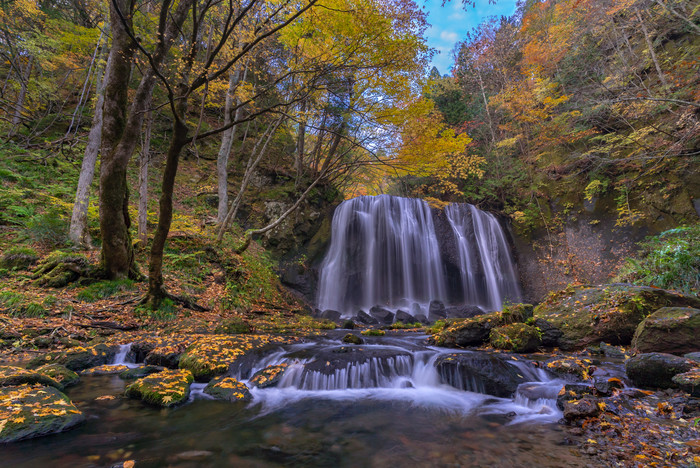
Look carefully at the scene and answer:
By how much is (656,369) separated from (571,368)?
936 mm

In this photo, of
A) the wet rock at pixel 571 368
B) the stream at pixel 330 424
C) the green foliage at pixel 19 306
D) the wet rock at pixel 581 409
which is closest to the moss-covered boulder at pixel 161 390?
the stream at pixel 330 424

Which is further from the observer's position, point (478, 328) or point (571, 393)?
point (478, 328)

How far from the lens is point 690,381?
10.4ft

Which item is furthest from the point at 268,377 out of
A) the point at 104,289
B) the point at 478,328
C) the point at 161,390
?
the point at 104,289

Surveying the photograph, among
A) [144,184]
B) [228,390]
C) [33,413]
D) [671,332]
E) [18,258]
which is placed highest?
[144,184]

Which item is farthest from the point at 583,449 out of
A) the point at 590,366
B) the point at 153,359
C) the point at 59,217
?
the point at 59,217

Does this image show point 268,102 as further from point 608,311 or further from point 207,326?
point 608,311

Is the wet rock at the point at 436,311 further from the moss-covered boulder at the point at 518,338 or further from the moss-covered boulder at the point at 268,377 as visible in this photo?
the moss-covered boulder at the point at 268,377

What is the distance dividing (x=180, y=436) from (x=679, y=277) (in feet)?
34.3

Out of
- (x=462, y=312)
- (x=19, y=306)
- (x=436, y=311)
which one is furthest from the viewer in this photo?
(x=436, y=311)

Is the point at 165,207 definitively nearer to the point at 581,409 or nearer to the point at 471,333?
the point at 471,333

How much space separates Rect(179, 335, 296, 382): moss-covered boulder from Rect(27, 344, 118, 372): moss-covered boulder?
4.37 ft

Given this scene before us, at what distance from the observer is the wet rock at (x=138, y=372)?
13.8ft

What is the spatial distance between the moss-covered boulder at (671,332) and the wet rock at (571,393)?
1.82 m
